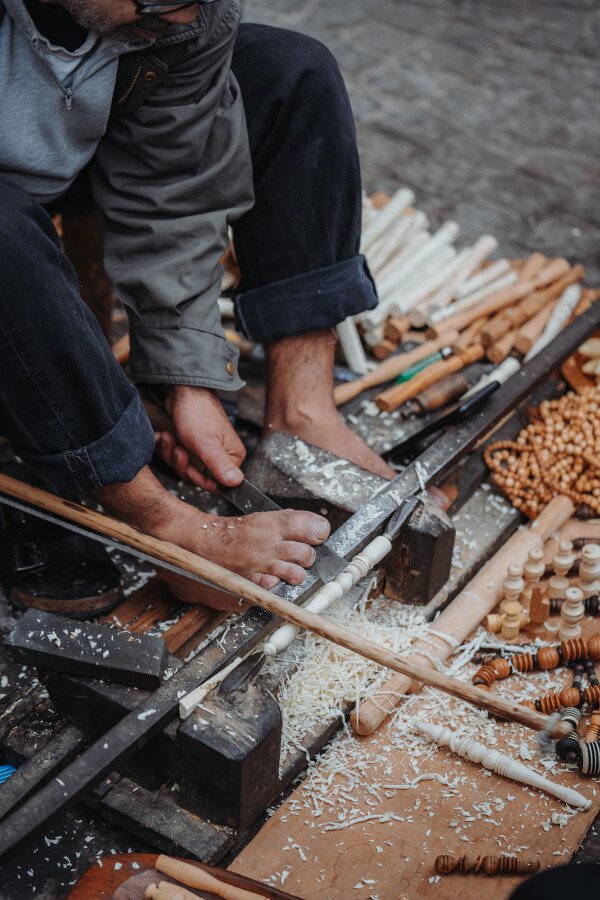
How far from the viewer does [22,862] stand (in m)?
1.75

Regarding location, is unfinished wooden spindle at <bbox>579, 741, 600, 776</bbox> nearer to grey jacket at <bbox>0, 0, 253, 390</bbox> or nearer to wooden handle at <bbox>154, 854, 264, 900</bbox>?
wooden handle at <bbox>154, 854, 264, 900</bbox>

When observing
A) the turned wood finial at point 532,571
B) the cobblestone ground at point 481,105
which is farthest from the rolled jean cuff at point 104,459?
the cobblestone ground at point 481,105

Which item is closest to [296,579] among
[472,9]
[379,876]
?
[379,876]

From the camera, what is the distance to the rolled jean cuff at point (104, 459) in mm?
1902

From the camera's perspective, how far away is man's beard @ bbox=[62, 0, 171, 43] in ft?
6.03

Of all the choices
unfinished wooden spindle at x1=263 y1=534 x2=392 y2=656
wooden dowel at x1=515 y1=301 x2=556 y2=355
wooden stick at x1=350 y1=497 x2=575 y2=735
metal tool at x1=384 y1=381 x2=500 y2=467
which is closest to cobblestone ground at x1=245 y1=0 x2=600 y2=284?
wooden dowel at x1=515 y1=301 x2=556 y2=355

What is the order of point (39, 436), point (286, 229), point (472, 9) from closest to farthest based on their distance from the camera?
1. point (39, 436)
2. point (286, 229)
3. point (472, 9)

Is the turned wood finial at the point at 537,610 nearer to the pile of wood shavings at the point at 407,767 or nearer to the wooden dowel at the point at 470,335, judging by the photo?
the pile of wood shavings at the point at 407,767

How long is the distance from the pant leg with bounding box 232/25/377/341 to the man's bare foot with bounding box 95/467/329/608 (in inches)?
25.6

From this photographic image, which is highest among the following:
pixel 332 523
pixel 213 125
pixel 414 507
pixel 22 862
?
pixel 213 125

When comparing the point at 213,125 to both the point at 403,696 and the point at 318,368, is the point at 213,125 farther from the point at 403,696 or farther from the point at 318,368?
the point at 403,696

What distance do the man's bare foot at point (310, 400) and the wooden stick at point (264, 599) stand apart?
2.25ft

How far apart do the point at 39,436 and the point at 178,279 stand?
23.9 inches

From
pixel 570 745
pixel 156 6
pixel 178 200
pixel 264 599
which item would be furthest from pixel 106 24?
pixel 570 745
